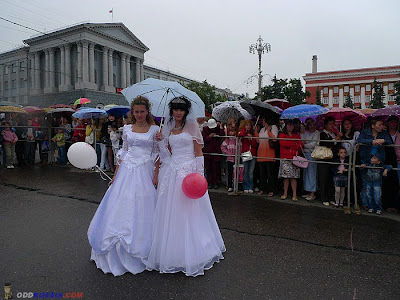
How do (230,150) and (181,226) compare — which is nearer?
(181,226)

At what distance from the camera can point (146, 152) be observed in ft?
12.8

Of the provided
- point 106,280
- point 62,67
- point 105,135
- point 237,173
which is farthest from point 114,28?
point 106,280

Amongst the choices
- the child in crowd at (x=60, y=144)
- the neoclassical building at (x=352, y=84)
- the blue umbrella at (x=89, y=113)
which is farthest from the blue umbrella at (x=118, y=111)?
the neoclassical building at (x=352, y=84)

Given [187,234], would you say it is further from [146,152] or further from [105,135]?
[105,135]

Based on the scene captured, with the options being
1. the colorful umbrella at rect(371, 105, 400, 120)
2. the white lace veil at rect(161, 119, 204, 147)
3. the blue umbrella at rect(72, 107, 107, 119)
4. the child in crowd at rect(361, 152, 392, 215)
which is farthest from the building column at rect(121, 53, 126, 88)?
the white lace veil at rect(161, 119, 204, 147)

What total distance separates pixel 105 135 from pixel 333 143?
7336 millimetres

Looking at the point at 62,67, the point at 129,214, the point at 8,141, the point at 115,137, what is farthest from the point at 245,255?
the point at 62,67

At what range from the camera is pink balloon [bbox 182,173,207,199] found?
3.38m

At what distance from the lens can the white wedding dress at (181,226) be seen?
3.40 m

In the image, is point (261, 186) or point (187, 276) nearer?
point (187, 276)

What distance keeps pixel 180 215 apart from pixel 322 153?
423 centimetres

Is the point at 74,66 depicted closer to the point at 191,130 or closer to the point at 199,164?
the point at 191,130

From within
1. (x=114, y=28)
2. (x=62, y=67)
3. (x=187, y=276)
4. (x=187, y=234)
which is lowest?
(x=187, y=276)

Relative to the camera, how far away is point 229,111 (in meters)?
8.40
